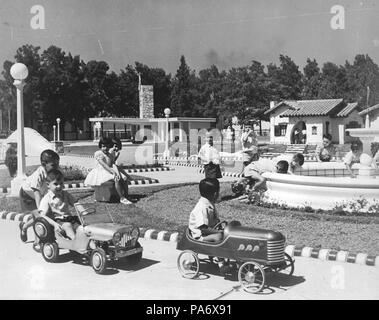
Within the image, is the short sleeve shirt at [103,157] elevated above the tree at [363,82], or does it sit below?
below

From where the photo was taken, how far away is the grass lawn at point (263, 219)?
23.4 feet

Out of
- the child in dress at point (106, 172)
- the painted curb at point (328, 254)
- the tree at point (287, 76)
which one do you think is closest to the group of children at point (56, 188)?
the child in dress at point (106, 172)

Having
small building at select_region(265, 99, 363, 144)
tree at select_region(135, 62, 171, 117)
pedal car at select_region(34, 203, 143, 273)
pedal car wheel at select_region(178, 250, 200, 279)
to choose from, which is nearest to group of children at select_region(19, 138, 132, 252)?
pedal car at select_region(34, 203, 143, 273)

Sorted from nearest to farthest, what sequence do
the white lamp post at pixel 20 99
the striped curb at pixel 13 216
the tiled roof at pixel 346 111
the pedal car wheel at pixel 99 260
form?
the pedal car wheel at pixel 99 260 < the striped curb at pixel 13 216 < the white lamp post at pixel 20 99 < the tiled roof at pixel 346 111

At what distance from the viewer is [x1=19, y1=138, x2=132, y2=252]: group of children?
6.48 metres

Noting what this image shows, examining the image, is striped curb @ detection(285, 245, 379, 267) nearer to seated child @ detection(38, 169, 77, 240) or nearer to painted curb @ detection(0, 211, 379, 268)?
painted curb @ detection(0, 211, 379, 268)

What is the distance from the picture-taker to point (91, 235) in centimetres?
600

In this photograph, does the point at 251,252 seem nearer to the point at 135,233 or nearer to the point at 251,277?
the point at 251,277

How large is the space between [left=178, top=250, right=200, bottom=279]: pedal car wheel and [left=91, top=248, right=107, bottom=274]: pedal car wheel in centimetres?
83

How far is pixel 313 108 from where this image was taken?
37.5 m

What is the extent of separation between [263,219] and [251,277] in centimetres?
353

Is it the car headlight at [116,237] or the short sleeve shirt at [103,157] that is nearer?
the car headlight at [116,237]

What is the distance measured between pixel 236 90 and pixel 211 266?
124 ft

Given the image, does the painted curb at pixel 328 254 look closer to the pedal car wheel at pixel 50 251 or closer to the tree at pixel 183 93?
the pedal car wheel at pixel 50 251
